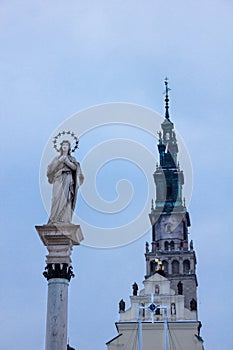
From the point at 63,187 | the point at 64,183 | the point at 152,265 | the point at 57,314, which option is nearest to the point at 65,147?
the point at 64,183

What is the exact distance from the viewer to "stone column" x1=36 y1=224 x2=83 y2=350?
13078mm

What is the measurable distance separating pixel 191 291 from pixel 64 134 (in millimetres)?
50082

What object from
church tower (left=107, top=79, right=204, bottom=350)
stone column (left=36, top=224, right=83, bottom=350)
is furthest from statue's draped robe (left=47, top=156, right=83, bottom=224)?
church tower (left=107, top=79, right=204, bottom=350)

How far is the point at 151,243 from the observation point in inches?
2613

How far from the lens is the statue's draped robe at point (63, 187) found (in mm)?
14070

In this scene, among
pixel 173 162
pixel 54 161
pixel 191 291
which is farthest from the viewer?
pixel 173 162

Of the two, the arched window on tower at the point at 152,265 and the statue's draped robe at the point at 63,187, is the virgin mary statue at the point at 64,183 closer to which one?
the statue's draped robe at the point at 63,187

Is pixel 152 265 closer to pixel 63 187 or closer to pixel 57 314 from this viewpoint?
pixel 63 187

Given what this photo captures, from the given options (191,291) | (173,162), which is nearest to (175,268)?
(191,291)

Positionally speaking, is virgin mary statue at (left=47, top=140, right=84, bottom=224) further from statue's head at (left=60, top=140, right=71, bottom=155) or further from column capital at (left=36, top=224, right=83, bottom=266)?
column capital at (left=36, top=224, right=83, bottom=266)

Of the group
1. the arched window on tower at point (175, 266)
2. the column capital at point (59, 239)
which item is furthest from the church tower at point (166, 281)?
the column capital at point (59, 239)

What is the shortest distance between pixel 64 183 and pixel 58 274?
84.9 inches

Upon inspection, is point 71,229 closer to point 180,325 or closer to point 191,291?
point 180,325

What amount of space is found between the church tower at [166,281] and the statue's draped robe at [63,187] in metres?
31.9
